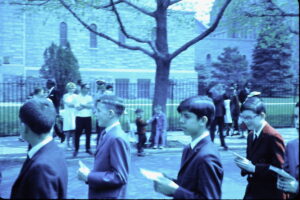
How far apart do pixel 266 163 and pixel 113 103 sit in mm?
1416

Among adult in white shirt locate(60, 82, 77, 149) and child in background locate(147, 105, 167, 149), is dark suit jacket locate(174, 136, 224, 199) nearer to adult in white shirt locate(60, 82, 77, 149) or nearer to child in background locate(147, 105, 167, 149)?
adult in white shirt locate(60, 82, 77, 149)

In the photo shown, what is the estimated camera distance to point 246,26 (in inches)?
396

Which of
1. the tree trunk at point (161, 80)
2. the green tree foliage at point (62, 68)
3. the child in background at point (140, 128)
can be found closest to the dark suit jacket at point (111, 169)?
the child in background at point (140, 128)

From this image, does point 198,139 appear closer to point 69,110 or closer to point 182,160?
point 182,160

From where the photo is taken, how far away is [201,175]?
2.30 m

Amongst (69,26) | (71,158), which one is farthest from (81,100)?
(69,26)

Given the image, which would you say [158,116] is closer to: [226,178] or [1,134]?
[226,178]

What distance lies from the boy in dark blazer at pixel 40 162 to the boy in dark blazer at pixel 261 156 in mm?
1579

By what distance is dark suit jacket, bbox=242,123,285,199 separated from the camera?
2.98 metres

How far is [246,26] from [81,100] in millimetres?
4939

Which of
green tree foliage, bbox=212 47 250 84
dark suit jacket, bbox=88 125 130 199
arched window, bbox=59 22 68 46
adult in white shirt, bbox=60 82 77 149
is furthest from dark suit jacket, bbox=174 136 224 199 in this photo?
green tree foliage, bbox=212 47 250 84

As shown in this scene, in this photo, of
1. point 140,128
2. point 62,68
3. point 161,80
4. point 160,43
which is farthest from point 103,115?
point 62,68

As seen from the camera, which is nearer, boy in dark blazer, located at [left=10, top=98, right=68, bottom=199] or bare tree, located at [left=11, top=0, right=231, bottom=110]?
boy in dark blazer, located at [left=10, top=98, right=68, bottom=199]

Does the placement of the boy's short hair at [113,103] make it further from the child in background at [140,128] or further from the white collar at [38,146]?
the child in background at [140,128]
